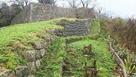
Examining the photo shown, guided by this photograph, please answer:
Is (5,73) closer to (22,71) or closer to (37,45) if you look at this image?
(22,71)

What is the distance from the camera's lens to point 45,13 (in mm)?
21812

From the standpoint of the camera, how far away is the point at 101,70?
7.81 meters

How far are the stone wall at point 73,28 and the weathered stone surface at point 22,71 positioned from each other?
6.77 m

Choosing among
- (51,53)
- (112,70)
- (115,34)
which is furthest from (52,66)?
(115,34)

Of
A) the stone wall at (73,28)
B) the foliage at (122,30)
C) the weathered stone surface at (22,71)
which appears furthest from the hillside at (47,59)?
the foliage at (122,30)

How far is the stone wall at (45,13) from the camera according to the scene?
2111cm

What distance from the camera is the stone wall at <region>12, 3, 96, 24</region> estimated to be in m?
21.1

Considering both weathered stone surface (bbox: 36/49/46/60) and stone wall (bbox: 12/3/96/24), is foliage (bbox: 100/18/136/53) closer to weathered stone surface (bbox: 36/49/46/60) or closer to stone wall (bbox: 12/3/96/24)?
stone wall (bbox: 12/3/96/24)

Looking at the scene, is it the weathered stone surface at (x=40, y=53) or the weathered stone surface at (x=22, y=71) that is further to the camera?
the weathered stone surface at (x=40, y=53)

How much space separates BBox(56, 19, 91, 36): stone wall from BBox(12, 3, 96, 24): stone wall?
5.88 meters

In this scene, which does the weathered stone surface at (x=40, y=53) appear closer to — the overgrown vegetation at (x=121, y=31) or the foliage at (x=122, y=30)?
the overgrown vegetation at (x=121, y=31)

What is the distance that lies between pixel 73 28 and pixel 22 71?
9366 millimetres

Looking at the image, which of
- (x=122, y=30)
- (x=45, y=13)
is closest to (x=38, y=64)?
(x=122, y=30)

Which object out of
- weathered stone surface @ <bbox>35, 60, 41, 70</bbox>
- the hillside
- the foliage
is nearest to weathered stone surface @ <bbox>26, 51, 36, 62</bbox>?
the hillside
